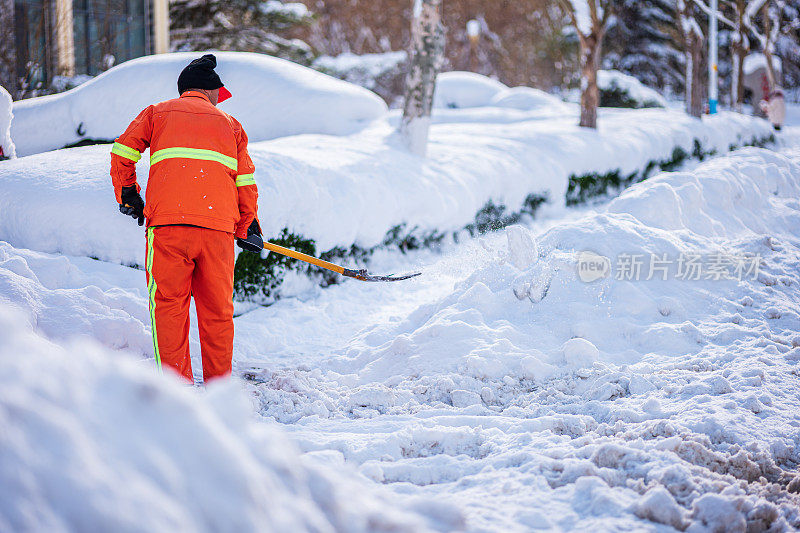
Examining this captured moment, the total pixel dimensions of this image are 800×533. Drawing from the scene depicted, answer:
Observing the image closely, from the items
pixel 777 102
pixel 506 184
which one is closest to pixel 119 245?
pixel 506 184

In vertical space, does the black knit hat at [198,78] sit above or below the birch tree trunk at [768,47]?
below

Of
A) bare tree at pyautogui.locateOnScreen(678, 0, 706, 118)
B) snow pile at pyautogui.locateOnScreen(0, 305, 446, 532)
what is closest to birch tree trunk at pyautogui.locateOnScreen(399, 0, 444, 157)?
snow pile at pyautogui.locateOnScreen(0, 305, 446, 532)

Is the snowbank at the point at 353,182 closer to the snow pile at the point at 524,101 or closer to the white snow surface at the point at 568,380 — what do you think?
the white snow surface at the point at 568,380

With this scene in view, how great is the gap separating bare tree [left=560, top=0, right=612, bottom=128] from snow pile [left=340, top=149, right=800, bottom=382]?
7026mm

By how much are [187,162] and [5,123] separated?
117 inches

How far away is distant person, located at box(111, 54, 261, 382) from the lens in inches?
149

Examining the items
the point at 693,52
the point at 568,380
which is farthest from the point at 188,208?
the point at 693,52

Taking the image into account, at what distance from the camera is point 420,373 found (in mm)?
4230

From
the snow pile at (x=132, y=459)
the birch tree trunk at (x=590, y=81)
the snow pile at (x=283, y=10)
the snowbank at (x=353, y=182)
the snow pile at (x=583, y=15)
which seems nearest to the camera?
the snow pile at (x=132, y=459)

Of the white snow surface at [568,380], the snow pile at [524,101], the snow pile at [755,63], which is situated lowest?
the white snow surface at [568,380]

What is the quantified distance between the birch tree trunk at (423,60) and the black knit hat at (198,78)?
4688 millimetres

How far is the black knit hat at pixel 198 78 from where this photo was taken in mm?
4055

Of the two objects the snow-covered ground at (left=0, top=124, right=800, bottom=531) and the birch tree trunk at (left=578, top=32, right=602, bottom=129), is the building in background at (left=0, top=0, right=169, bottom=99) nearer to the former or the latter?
the snow-covered ground at (left=0, top=124, right=800, bottom=531)

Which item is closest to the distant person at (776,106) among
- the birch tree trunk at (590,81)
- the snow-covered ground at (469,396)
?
the birch tree trunk at (590,81)
